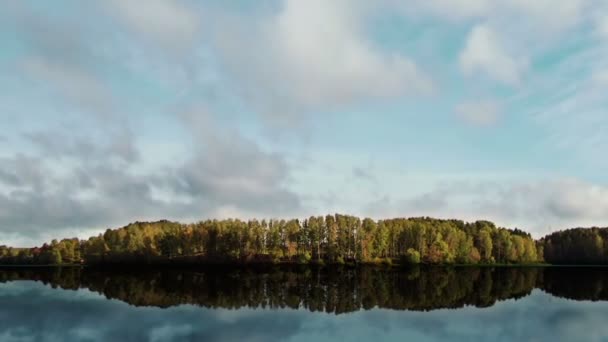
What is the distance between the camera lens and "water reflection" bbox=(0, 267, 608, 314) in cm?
7750

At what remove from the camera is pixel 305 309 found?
70.2 metres

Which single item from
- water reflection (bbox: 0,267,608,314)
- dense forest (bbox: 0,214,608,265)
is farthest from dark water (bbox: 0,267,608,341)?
dense forest (bbox: 0,214,608,265)

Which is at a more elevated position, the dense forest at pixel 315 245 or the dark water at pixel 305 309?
the dense forest at pixel 315 245

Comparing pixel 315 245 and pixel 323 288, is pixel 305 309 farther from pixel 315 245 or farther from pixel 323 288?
pixel 315 245

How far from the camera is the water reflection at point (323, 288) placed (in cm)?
7750

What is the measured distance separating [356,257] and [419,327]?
109m

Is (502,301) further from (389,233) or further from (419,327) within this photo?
(389,233)

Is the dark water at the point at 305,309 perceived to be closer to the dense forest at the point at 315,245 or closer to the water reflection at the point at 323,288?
the water reflection at the point at 323,288

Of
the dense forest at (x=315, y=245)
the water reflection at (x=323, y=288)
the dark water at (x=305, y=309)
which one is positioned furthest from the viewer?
the dense forest at (x=315, y=245)

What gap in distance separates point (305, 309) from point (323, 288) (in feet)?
82.2

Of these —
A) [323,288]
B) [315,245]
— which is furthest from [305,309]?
[315,245]

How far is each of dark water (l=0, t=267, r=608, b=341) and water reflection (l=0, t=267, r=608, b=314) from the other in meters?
0.24

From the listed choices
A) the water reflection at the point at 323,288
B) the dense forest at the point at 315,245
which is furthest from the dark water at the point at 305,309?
the dense forest at the point at 315,245

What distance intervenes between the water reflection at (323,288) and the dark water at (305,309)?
0.24 metres
